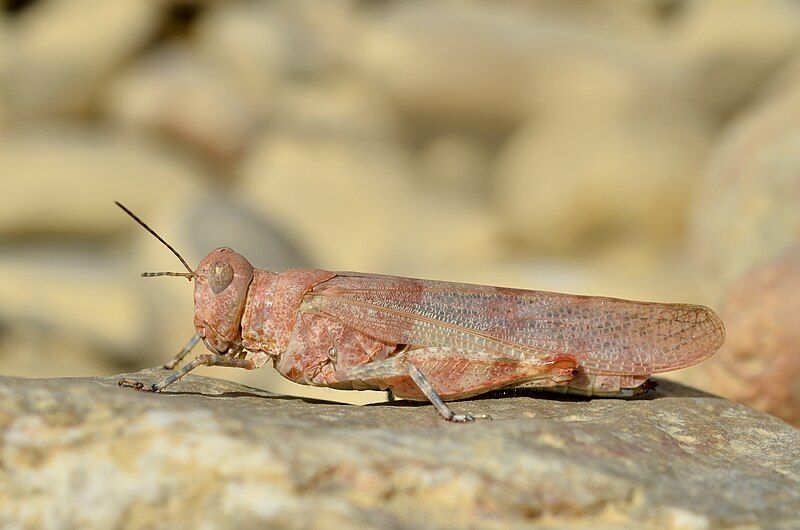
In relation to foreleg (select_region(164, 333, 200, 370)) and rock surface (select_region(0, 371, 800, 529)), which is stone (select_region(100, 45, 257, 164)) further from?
rock surface (select_region(0, 371, 800, 529))

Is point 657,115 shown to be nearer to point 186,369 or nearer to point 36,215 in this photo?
point 36,215

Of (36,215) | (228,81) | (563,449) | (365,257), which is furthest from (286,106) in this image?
(563,449)

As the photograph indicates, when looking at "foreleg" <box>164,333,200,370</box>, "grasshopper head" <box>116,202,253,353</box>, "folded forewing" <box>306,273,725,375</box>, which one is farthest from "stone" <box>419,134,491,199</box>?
"grasshopper head" <box>116,202,253,353</box>

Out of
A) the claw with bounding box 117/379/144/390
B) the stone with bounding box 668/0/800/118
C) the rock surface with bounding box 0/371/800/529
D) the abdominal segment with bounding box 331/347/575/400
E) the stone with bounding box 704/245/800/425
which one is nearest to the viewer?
the rock surface with bounding box 0/371/800/529

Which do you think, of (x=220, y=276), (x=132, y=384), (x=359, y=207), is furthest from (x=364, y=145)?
(x=132, y=384)

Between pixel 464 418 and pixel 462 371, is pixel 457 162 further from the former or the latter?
pixel 464 418

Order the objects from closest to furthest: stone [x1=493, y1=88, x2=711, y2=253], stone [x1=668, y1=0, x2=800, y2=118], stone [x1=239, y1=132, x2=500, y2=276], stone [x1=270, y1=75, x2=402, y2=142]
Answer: stone [x1=493, y1=88, x2=711, y2=253], stone [x1=239, y1=132, x2=500, y2=276], stone [x1=668, y1=0, x2=800, y2=118], stone [x1=270, y1=75, x2=402, y2=142]

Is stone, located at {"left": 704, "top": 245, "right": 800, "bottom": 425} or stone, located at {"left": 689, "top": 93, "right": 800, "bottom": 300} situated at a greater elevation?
stone, located at {"left": 689, "top": 93, "right": 800, "bottom": 300}
